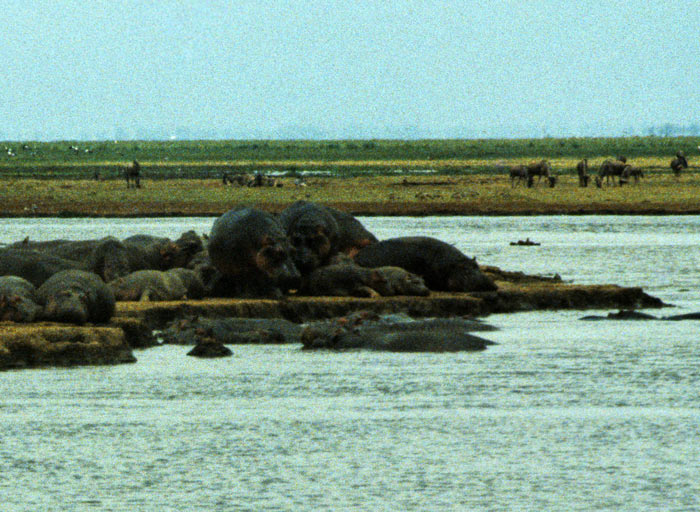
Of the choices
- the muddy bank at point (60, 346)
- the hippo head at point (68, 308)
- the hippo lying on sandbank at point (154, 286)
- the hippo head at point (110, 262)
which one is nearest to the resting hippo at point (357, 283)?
the hippo lying on sandbank at point (154, 286)

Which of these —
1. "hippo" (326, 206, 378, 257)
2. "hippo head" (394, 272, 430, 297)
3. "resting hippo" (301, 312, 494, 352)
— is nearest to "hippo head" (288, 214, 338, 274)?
"hippo" (326, 206, 378, 257)

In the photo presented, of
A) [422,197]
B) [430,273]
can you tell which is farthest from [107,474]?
[422,197]

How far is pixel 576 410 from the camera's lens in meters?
16.7

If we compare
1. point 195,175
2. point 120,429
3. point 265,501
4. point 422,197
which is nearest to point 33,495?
point 265,501

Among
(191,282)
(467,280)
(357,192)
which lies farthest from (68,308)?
(357,192)

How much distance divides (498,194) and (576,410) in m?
62.1

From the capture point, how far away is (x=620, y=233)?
52.3 metres

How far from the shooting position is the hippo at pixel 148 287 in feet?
81.4

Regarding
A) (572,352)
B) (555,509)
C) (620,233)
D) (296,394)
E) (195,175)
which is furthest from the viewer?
(195,175)

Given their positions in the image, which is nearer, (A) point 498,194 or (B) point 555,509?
(B) point 555,509

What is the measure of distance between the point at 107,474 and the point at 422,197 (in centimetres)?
6226

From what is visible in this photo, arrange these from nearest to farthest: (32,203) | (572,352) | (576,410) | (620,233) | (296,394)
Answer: (576,410) → (296,394) → (572,352) → (620,233) → (32,203)

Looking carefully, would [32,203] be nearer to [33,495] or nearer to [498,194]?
[498,194]

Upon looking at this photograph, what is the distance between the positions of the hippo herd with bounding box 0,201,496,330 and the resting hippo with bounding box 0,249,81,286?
0.02 meters
